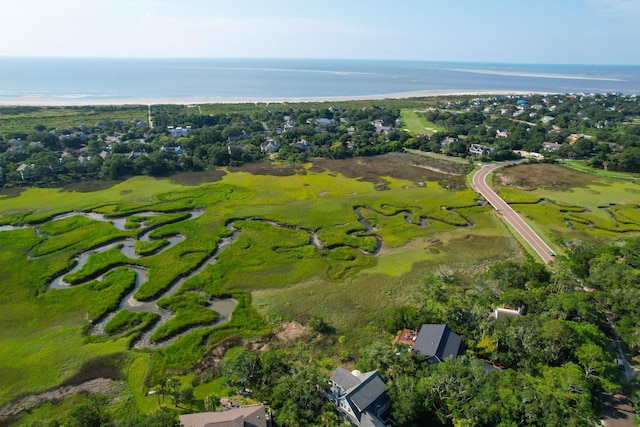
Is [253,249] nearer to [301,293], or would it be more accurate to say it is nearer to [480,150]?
[301,293]

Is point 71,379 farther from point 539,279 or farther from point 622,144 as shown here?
point 622,144

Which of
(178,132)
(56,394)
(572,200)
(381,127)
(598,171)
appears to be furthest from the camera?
(381,127)

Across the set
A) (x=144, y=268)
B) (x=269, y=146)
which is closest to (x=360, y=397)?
(x=144, y=268)

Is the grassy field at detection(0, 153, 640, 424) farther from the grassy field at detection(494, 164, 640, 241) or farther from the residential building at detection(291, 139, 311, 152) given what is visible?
the residential building at detection(291, 139, 311, 152)

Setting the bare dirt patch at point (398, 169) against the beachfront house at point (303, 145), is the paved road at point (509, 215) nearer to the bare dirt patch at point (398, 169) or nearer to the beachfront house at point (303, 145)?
the bare dirt patch at point (398, 169)

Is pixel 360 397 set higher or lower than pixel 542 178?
lower

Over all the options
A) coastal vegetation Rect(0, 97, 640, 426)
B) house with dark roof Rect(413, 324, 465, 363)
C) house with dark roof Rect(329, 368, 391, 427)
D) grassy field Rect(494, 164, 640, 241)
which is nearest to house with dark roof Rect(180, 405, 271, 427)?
coastal vegetation Rect(0, 97, 640, 426)

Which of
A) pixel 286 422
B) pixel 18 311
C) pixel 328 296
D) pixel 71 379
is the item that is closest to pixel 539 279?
pixel 328 296

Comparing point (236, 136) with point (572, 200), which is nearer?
point (572, 200)
